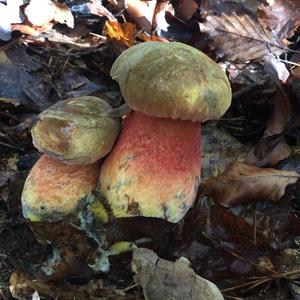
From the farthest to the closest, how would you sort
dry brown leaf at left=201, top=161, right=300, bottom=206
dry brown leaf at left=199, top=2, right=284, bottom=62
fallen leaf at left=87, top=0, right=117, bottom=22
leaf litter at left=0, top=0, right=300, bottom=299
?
fallen leaf at left=87, top=0, right=117, bottom=22
dry brown leaf at left=199, top=2, right=284, bottom=62
dry brown leaf at left=201, top=161, right=300, bottom=206
leaf litter at left=0, top=0, right=300, bottom=299

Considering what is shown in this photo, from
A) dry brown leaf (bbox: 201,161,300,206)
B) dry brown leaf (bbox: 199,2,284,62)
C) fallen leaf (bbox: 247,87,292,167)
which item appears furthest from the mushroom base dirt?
dry brown leaf (bbox: 199,2,284,62)

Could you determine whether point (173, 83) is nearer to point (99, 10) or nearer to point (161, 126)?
point (161, 126)

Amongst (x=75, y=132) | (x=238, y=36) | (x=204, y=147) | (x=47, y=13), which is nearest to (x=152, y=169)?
(x=75, y=132)

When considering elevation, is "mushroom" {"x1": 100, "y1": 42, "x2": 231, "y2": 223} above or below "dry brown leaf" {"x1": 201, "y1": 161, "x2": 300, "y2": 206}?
above

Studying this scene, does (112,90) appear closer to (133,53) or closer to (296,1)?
(133,53)

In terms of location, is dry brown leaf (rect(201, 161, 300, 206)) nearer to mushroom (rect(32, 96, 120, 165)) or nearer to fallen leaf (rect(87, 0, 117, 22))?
mushroom (rect(32, 96, 120, 165))

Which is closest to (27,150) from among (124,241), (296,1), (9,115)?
(9,115)
